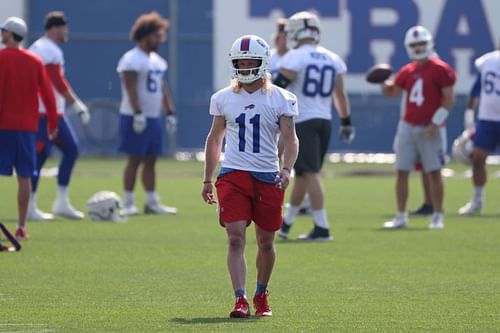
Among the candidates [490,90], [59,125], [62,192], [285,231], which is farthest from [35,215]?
[490,90]

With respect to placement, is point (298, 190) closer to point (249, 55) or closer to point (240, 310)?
point (249, 55)

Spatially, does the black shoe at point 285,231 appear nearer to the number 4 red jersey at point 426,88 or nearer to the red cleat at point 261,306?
the number 4 red jersey at point 426,88

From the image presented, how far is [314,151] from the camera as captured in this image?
535 inches

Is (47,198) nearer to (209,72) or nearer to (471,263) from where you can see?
(471,263)

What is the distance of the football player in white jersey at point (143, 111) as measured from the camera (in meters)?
17.2

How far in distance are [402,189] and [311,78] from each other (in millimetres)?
2076

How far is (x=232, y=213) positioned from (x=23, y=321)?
1.43 meters

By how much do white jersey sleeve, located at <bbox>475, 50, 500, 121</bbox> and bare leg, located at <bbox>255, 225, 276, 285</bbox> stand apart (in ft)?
29.8

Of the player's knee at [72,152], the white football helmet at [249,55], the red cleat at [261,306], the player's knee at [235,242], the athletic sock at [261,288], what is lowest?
the player's knee at [72,152]

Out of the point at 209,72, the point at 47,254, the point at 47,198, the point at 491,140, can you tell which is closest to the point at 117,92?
the point at 209,72

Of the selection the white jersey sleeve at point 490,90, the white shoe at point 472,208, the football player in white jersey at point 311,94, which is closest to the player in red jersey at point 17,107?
the football player in white jersey at point 311,94

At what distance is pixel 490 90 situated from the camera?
1762cm

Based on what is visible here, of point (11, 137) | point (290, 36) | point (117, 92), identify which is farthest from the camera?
point (117, 92)

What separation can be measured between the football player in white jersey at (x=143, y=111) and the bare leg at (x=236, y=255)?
8326 millimetres
